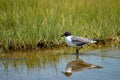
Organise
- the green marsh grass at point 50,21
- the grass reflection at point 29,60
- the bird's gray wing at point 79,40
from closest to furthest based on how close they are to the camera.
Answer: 1. the grass reflection at point 29,60
2. the bird's gray wing at point 79,40
3. the green marsh grass at point 50,21

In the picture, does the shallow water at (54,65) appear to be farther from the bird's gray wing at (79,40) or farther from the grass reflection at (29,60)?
the bird's gray wing at (79,40)

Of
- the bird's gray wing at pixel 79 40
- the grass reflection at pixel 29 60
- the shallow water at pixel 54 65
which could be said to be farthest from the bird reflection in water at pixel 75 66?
the bird's gray wing at pixel 79 40

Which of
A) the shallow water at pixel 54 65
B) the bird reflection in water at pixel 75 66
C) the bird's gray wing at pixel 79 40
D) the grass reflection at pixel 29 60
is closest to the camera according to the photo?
the shallow water at pixel 54 65

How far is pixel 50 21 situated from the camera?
40.0 ft

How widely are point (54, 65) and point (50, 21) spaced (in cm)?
247

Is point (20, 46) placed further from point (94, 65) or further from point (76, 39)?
point (94, 65)

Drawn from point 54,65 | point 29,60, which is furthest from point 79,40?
point 54,65

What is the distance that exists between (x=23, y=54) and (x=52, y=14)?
1.73m

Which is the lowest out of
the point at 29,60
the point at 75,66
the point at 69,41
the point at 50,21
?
the point at 75,66

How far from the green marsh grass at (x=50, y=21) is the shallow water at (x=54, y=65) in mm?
564

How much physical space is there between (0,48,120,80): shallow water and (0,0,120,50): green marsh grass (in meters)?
0.56

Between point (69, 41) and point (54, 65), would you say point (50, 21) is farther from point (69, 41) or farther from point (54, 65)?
point (54, 65)

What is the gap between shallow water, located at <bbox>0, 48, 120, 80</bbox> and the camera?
29.2ft

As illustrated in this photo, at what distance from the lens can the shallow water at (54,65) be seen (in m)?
8.89
